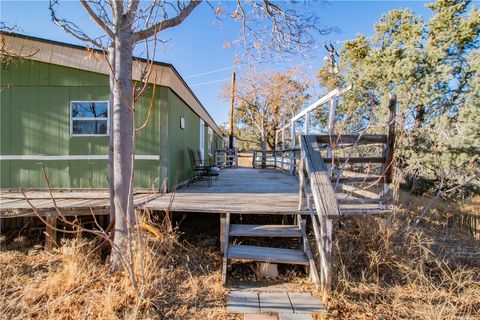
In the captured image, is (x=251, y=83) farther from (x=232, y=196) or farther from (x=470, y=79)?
(x=232, y=196)

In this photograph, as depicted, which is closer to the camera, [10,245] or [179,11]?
[179,11]

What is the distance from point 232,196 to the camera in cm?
469

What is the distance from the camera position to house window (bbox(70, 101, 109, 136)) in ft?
16.5

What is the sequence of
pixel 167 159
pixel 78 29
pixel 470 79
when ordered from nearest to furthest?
pixel 78 29 → pixel 167 159 → pixel 470 79

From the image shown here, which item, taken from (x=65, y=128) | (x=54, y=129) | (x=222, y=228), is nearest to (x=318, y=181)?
(x=222, y=228)

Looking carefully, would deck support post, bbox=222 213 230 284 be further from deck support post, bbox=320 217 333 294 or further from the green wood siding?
the green wood siding

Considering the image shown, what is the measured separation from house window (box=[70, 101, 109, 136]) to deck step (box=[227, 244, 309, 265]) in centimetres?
375

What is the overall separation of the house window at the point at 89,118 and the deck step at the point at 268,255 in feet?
12.3

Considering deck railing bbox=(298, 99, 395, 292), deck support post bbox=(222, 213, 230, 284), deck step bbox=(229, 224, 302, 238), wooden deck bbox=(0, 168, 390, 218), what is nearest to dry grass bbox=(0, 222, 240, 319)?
deck support post bbox=(222, 213, 230, 284)

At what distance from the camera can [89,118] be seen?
5066 millimetres

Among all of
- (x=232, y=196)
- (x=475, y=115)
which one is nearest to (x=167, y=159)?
(x=232, y=196)

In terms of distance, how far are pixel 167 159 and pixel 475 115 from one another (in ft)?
30.8

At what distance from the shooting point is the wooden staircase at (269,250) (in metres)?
3.03

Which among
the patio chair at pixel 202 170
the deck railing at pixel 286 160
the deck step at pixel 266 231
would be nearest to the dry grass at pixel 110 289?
the deck step at pixel 266 231
